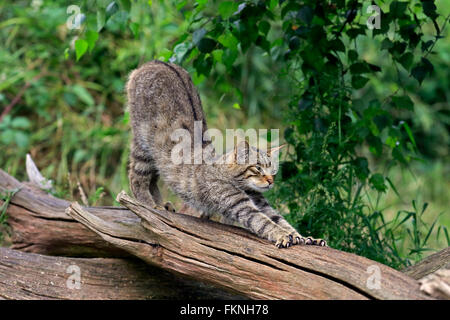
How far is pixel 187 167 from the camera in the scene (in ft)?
11.9

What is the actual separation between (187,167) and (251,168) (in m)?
0.46

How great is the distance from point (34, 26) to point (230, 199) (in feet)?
15.7

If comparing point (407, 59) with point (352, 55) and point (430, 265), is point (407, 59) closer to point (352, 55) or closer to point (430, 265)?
point (352, 55)

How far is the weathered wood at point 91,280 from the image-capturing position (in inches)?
127

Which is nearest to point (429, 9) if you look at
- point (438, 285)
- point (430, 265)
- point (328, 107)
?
point (328, 107)

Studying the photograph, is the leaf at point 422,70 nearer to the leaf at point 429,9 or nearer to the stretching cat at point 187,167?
the leaf at point 429,9

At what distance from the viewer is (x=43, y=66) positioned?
6973mm

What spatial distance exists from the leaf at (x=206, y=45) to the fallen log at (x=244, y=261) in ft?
3.33

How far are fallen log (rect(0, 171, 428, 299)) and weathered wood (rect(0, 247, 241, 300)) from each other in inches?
11.7

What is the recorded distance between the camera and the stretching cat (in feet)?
10.8

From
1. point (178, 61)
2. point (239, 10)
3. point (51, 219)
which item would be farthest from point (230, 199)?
point (51, 219)


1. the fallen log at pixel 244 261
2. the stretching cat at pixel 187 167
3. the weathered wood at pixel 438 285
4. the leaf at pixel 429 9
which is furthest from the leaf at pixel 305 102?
the weathered wood at pixel 438 285

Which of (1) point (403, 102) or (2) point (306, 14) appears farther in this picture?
(1) point (403, 102)
